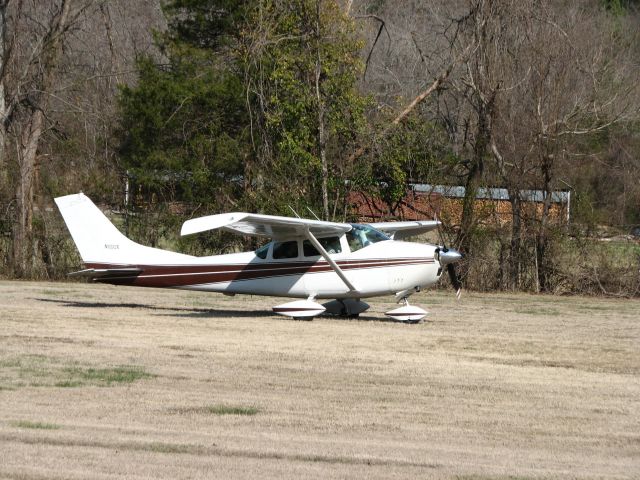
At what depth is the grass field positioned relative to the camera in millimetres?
7062

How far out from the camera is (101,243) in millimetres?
18031

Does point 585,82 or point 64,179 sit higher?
point 585,82

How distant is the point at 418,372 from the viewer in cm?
1137

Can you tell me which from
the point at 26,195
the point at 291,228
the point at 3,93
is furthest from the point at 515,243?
the point at 3,93

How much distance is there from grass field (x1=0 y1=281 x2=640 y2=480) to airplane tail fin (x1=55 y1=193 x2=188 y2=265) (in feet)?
3.43

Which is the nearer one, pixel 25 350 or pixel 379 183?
pixel 25 350

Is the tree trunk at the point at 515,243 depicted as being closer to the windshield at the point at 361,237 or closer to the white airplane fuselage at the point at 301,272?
the windshield at the point at 361,237

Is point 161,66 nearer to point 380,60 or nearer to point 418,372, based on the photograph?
point 418,372

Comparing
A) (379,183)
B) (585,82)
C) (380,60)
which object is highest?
(380,60)

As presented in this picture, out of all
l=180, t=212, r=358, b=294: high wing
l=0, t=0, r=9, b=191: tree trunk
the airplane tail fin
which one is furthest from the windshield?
l=0, t=0, r=9, b=191: tree trunk

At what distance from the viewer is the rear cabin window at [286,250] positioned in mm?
17469

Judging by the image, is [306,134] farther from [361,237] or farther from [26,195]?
[361,237]

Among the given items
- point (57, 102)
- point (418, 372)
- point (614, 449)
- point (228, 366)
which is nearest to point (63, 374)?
point (228, 366)

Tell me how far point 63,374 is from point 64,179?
17.9m
